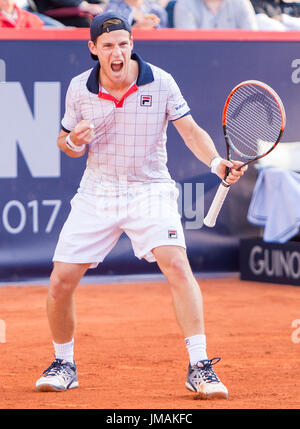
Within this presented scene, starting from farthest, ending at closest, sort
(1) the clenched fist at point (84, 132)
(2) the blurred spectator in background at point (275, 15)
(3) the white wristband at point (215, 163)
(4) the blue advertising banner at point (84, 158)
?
(2) the blurred spectator in background at point (275, 15) → (4) the blue advertising banner at point (84, 158) → (3) the white wristband at point (215, 163) → (1) the clenched fist at point (84, 132)

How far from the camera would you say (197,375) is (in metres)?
3.54

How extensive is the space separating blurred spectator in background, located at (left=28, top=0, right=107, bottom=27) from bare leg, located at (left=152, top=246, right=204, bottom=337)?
163 inches

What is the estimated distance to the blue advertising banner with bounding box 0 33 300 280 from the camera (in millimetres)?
6477

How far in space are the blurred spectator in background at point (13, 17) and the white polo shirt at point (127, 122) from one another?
10.3ft

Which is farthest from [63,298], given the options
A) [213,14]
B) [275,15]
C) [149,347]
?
[275,15]

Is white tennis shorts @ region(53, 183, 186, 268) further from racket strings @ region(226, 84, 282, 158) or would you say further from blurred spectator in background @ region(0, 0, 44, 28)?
blurred spectator in background @ region(0, 0, 44, 28)

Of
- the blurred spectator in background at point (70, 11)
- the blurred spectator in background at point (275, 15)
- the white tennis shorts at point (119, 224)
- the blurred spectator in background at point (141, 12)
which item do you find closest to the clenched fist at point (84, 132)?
the white tennis shorts at point (119, 224)

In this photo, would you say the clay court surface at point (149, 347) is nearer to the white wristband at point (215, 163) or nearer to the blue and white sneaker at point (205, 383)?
the blue and white sneaker at point (205, 383)

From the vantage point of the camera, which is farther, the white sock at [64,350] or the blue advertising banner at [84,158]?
the blue advertising banner at [84,158]

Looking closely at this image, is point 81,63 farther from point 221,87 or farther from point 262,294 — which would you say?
point 262,294

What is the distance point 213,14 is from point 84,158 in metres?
1.64

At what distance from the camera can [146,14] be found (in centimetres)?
721

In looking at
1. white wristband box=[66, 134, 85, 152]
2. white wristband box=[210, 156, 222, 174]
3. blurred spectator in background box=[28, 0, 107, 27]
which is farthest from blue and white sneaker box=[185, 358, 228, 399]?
blurred spectator in background box=[28, 0, 107, 27]

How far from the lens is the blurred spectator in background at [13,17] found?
663 centimetres
